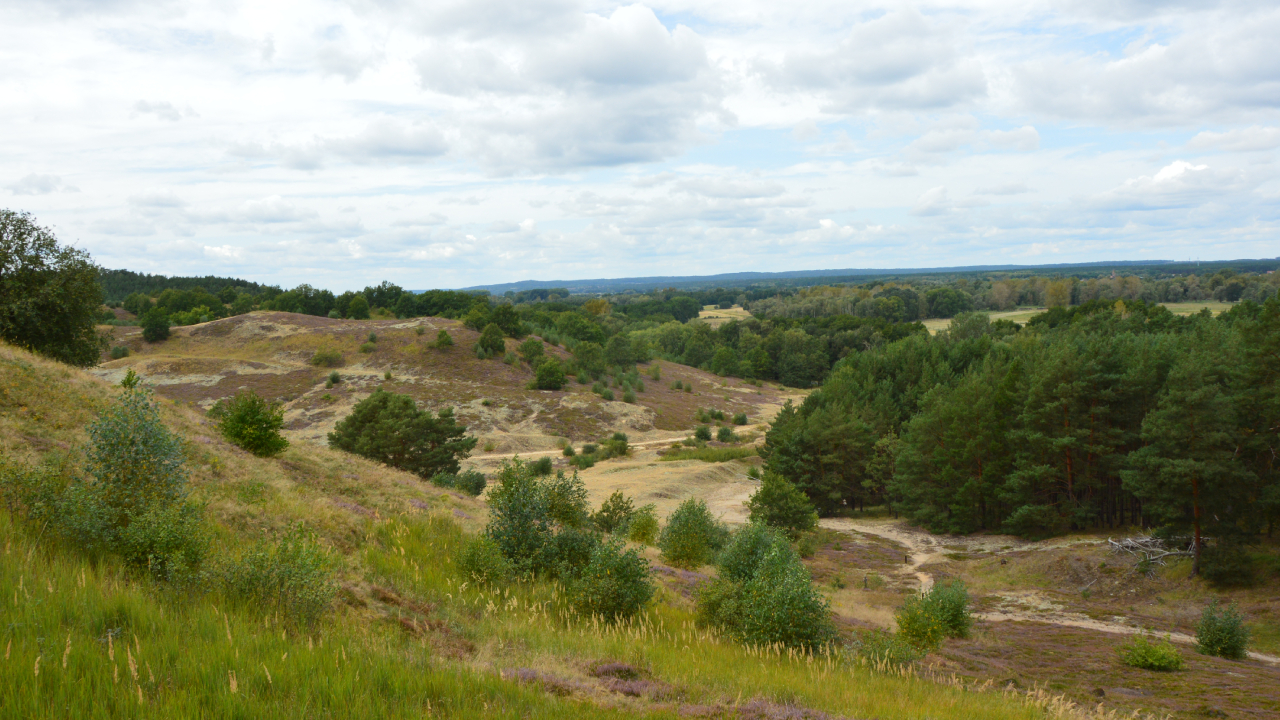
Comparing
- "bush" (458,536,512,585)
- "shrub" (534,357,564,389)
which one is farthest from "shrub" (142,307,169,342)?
"bush" (458,536,512,585)

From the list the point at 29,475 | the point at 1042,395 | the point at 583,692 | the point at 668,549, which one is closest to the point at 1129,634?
the point at 668,549

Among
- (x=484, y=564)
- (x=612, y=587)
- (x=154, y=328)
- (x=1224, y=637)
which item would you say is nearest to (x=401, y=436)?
(x=484, y=564)

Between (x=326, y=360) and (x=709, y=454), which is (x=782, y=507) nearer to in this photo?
(x=709, y=454)

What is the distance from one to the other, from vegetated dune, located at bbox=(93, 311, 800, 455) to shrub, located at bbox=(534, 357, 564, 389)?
136cm

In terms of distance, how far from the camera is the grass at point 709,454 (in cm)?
5928

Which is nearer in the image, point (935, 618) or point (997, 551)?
point (935, 618)

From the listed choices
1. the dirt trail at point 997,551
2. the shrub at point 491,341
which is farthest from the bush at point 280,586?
the shrub at point 491,341

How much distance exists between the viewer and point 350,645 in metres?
5.98

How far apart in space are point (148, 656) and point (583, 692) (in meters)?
3.41

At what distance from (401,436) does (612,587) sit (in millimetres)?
29561

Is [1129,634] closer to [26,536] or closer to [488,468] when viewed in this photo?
[26,536]

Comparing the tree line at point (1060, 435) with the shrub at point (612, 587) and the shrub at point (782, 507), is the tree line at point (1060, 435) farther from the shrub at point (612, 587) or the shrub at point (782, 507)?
the shrub at point (612, 587)

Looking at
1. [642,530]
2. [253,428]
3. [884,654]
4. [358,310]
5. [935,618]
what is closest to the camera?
[884,654]

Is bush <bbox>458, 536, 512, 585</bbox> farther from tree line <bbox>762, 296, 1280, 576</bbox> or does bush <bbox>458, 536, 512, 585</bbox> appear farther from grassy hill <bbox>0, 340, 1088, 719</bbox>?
tree line <bbox>762, 296, 1280, 576</bbox>
